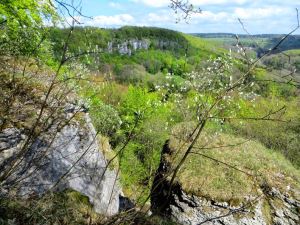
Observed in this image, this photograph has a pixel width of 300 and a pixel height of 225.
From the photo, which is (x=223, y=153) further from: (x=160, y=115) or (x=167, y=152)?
(x=160, y=115)

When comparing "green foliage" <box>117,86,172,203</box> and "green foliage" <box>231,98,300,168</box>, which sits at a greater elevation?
"green foliage" <box>117,86,172,203</box>

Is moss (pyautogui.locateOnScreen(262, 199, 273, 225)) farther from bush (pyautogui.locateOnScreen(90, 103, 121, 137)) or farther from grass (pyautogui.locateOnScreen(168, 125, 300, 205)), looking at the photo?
bush (pyautogui.locateOnScreen(90, 103, 121, 137))

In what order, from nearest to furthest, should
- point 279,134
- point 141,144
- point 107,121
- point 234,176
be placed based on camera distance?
point 107,121, point 234,176, point 141,144, point 279,134

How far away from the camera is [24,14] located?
37.9 ft

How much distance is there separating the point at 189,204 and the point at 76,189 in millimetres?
3382

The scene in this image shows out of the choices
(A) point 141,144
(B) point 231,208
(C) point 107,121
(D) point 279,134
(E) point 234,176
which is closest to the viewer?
(C) point 107,121

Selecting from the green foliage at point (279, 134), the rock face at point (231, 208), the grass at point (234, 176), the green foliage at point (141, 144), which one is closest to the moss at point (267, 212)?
the rock face at point (231, 208)

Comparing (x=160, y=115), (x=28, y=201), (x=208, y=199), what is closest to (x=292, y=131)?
(x=160, y=115)

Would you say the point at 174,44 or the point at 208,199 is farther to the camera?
the point at 174,44

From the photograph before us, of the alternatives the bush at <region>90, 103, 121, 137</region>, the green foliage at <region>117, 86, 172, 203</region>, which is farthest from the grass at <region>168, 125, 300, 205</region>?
the bush at <region>90, 103, 121, 137</region>

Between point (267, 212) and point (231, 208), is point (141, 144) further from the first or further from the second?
point (267, 212)

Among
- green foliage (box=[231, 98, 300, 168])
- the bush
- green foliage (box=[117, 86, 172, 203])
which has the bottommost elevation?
green foliage (box=[231, 98, 300, 168])

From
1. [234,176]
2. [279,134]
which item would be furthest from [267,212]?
[279,134]

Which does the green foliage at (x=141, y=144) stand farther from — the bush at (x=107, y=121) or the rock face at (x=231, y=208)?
the rock face at (x=231, y=208)
